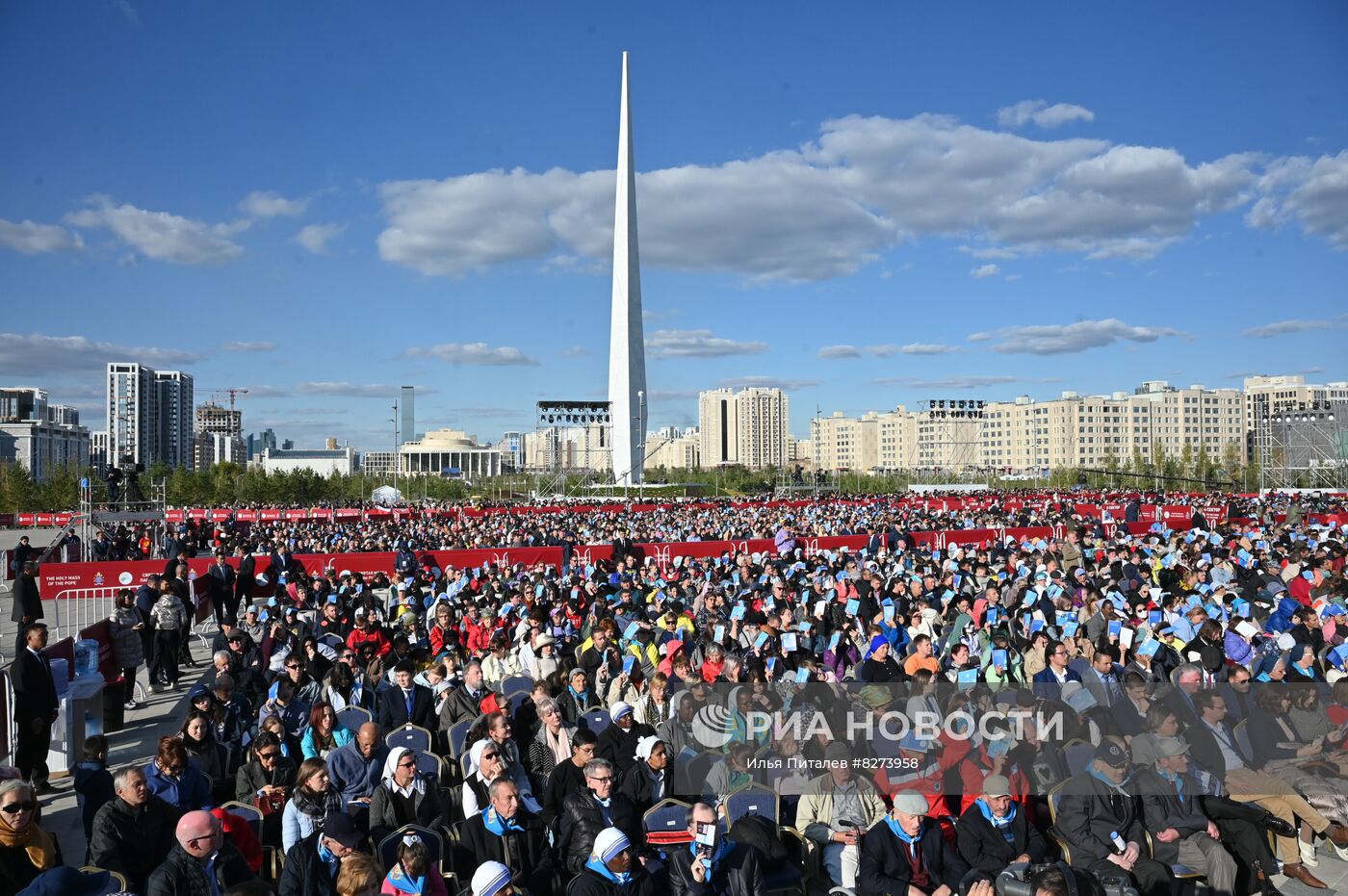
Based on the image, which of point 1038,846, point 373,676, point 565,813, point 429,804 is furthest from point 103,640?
point 1038,846

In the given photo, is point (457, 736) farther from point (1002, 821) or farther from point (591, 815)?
point (1002, 821)

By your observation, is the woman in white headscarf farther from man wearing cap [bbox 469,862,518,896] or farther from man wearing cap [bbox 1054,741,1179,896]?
man wearing cap [bbox 1054,741,1179,896]

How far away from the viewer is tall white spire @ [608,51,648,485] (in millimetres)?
94500

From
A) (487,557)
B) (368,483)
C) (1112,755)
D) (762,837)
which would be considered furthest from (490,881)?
(368,483)

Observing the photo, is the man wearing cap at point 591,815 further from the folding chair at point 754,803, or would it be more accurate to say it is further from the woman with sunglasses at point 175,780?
the woman with sunglasses at point 175,780

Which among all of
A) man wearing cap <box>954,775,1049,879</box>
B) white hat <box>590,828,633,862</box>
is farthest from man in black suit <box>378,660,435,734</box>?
man wearing cap <box>954,775,1049,879</box>

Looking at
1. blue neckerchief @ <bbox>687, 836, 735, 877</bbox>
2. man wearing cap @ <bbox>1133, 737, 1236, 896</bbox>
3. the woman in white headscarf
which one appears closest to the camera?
blue neckerchief @ <bbox>687, 836, 735, 877</bbox>

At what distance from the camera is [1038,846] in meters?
5.38

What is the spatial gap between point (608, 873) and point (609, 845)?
167 mm

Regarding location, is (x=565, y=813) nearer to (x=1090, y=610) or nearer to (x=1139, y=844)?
(x=1139, y=844)

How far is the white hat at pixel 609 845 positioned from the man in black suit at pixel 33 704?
6230 mm

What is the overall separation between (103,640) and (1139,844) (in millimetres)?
10797

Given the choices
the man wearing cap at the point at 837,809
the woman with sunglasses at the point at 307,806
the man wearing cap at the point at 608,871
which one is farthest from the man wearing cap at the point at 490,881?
the man wearing cap at the point at 837,809

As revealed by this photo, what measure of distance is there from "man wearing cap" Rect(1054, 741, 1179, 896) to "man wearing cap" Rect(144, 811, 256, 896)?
14.6ft
